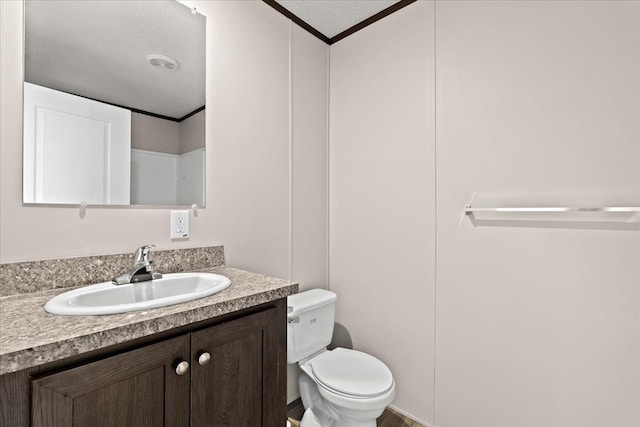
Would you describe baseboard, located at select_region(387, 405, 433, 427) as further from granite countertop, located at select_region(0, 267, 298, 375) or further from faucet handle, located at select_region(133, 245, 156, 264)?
faucet handle, located at select_region(133, 245, 156, 264)

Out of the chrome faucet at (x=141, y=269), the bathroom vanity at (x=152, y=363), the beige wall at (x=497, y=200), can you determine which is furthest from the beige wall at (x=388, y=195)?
the chrome faucet at (x=141, y=269)

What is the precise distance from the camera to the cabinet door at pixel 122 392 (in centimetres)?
61

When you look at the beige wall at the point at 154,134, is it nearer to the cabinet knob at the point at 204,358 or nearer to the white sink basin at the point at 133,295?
the white sink basin at the point at 133,295

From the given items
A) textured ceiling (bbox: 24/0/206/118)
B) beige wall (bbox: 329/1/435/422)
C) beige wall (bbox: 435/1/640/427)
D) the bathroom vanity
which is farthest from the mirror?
beige wall (bbox: 435/1/640/427)

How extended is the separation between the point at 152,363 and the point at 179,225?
0.69 metres

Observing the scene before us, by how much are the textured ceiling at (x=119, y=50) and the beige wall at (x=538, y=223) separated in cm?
127

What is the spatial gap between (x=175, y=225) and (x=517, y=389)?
1707 millimetres

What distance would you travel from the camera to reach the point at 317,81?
79.6 inches

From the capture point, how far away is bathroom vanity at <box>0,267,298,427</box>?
1.94ft

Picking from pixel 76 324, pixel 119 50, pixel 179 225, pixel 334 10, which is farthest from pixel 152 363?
pixel 334 10

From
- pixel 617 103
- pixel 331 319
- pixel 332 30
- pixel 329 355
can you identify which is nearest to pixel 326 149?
pixel 332 30

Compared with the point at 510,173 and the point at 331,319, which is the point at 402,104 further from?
the point at 331,319

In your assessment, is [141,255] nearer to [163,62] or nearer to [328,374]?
[163,62]

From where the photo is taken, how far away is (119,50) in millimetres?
1207
